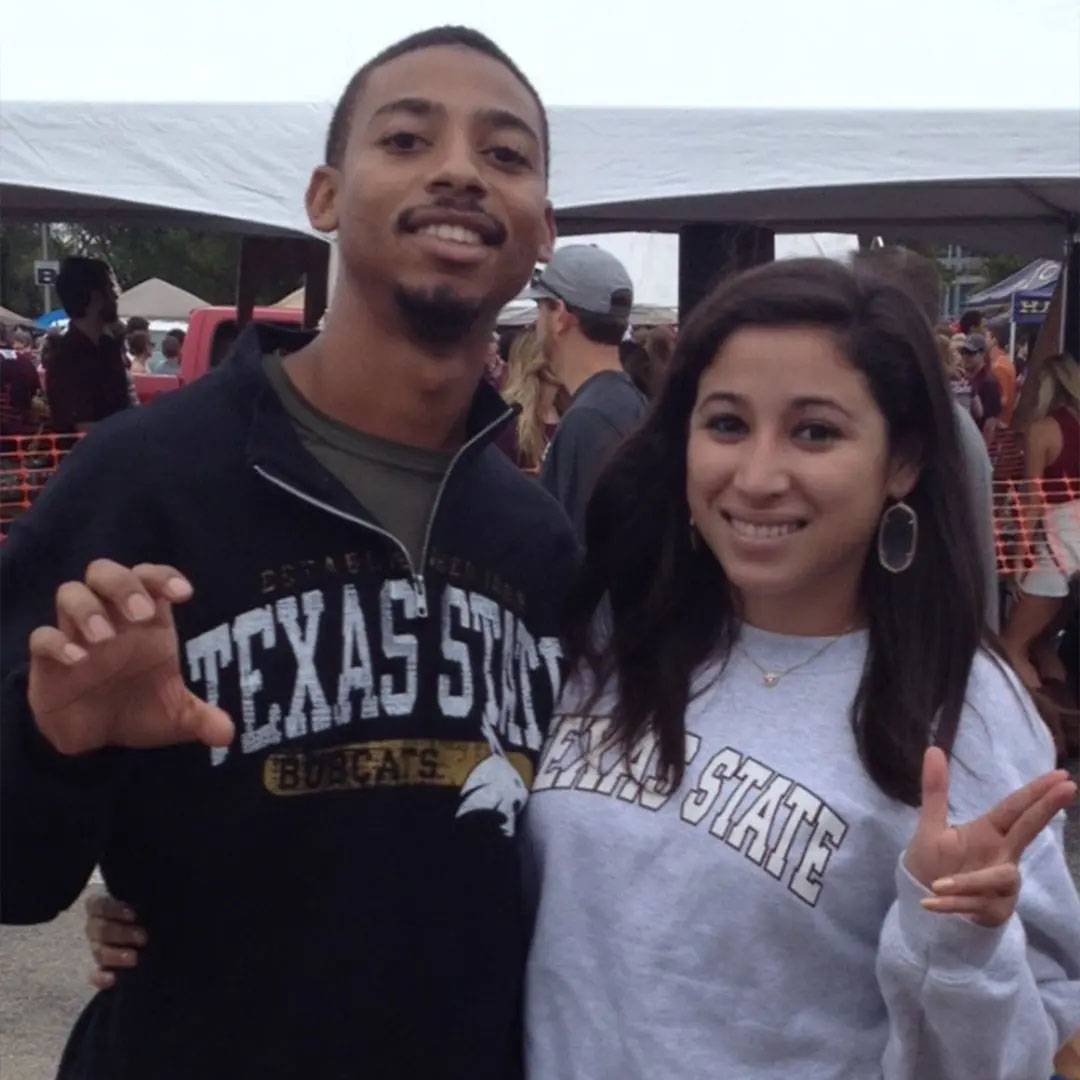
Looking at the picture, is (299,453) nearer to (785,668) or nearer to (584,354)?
(785,668)

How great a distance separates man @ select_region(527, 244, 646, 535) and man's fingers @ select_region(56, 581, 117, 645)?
11.1ft

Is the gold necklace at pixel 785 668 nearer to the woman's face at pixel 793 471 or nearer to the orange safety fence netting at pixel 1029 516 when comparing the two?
the woman's face at pixel 793 471

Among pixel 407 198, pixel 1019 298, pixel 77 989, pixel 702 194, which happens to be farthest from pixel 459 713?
pixel 1019 298

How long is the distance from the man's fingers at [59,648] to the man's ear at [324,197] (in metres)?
0.72

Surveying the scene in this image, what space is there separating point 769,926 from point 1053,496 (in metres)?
5.17

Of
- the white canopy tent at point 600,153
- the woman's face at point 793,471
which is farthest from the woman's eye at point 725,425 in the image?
the white canopy tent at point 600,153

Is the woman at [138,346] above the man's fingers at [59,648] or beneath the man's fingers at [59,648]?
beneath

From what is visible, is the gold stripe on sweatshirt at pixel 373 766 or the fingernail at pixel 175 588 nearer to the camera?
the fingernail at pixel 175 588

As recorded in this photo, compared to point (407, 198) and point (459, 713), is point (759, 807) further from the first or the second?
point (407, 198)

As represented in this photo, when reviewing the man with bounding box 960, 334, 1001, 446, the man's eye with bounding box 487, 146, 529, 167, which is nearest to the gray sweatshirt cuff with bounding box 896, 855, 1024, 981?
the man's eye with bounding box 487, 146, 529, 167

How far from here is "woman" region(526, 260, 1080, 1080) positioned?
5.54 feet

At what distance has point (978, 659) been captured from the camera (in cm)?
194

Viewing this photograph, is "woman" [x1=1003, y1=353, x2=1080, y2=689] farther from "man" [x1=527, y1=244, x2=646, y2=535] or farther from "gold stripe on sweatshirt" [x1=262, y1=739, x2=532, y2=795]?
"gold stripe on sweatshirt" [x1=262, y1=739, x2=532, y2=795]

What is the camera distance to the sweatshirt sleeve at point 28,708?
1507 mm
